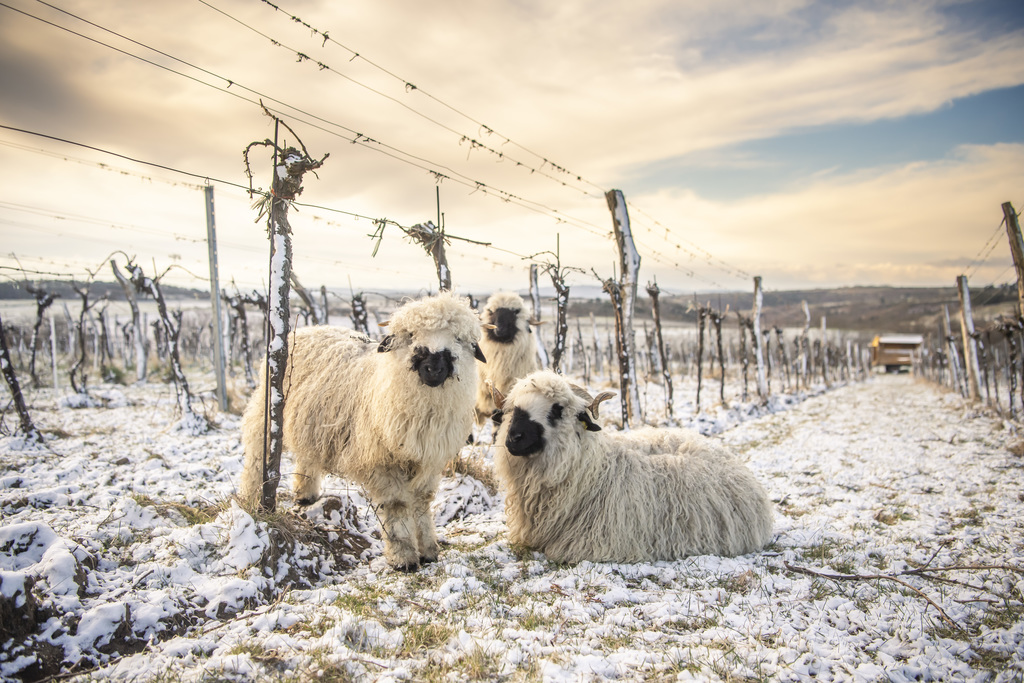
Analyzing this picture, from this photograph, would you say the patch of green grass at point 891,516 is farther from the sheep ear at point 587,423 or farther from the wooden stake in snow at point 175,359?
the wooden stake in snow at point 175,359

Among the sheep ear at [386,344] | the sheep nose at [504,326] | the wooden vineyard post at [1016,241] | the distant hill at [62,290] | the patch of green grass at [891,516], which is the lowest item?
the patch of green grass at [891,516]

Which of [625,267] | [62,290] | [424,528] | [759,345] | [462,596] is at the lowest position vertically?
[462,596]

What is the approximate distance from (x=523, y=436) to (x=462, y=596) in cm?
156

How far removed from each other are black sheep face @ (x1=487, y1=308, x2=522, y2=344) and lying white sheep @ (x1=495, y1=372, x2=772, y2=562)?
2222 mm

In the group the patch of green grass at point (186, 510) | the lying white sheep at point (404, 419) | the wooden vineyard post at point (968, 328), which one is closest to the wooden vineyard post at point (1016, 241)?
the wooden vineyard post at point (968, 328)

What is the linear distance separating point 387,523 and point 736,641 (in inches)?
117

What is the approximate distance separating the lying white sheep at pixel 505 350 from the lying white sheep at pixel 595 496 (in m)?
2.14

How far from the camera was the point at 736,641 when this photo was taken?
3254 millimetres

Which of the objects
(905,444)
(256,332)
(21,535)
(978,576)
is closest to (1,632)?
(21,535)

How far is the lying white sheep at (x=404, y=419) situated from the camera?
4.38 meters

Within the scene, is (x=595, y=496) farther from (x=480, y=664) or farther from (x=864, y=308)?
(x=864, y=308)

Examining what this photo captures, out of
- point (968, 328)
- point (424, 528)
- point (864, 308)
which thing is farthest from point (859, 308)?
point (424, 528)

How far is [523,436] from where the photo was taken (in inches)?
189

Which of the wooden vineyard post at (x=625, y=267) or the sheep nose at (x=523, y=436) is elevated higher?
the wooden vineyard post at (x=625, y=267)
